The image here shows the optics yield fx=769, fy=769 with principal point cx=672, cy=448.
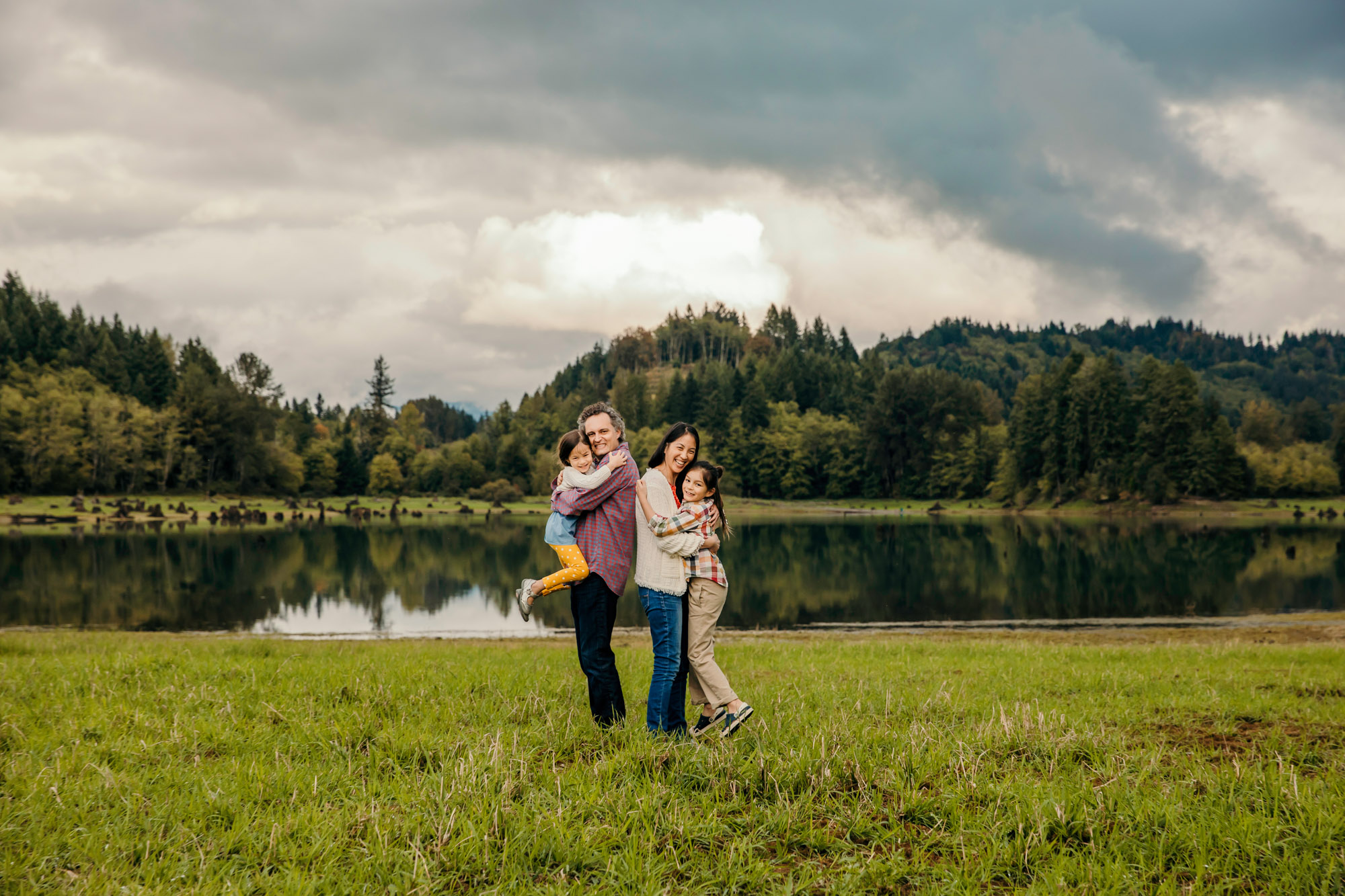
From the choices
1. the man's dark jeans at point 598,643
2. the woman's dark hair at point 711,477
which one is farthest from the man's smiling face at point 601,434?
the man's dark jeans at point 598,643

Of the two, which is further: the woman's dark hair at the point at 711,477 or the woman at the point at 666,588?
the woman's dark hair at the point at 711,477

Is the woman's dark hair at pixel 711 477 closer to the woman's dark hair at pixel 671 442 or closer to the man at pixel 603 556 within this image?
the woman's dark hair at pixel 671 442

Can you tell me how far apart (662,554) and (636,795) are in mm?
1956

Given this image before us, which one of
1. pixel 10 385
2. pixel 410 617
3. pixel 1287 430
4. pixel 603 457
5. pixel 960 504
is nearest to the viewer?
pixel 603 457

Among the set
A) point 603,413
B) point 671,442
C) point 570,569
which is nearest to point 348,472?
point 603,413

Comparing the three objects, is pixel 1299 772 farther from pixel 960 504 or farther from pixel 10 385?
pixel 10 385

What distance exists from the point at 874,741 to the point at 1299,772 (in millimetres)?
2910

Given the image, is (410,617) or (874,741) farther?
(410,617)

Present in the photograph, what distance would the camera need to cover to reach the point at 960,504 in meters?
107

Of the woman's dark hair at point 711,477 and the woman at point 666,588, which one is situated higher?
the woman's dark hair at point 711,477

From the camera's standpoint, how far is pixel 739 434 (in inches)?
5005

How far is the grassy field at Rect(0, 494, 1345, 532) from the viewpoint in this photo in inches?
3041

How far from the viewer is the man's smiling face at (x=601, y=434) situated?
20.9 ft

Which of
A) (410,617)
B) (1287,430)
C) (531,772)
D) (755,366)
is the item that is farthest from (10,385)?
(1287,430)
